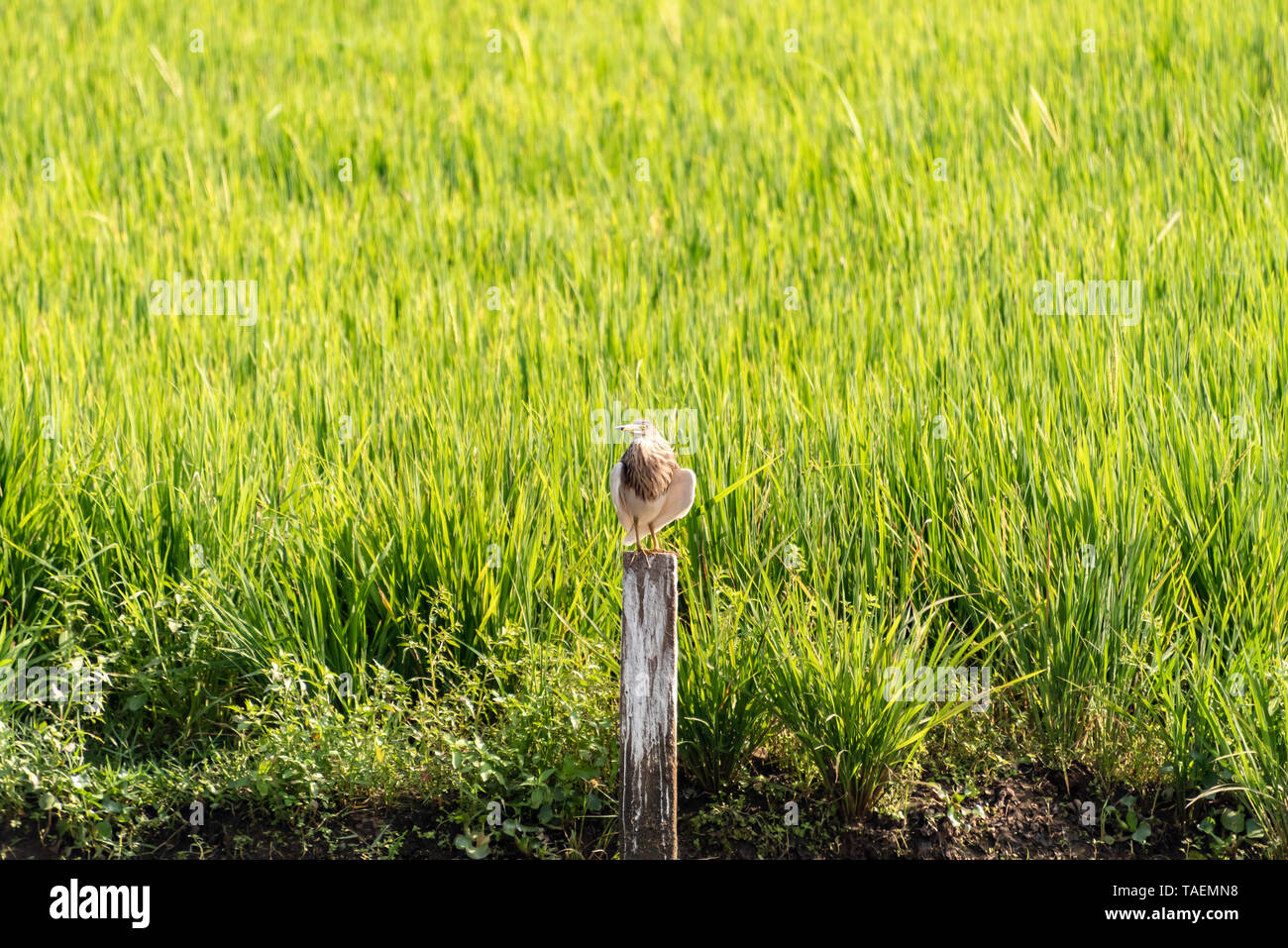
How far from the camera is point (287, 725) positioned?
10.2ft

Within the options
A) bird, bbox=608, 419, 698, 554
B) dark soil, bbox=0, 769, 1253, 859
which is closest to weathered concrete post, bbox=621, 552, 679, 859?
bird, bbox=608, 419, 698, 554

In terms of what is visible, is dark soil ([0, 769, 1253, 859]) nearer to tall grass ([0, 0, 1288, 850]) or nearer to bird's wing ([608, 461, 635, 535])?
tall grass ([0, 0, 1288, 850])

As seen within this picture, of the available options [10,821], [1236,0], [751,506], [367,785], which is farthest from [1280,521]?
[1236,0]

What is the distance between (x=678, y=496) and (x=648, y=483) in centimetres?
11

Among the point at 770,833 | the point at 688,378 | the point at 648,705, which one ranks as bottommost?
the point at 770,833

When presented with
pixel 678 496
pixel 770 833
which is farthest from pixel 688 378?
pixel 770 833

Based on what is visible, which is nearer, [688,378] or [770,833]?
[770,833]

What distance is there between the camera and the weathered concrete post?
2.65m

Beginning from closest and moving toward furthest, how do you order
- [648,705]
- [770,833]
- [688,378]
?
[648,705], [770,833], [688,378]

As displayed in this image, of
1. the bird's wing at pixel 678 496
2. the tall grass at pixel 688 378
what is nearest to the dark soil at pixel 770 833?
the tall grass at pixel 688 378

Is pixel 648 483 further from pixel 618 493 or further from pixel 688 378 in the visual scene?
pixel 688 378

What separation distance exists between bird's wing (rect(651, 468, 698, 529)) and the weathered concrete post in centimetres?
18

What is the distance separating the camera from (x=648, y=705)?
2.70 metres

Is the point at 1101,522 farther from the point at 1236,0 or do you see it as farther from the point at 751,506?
the point at 1236,0
